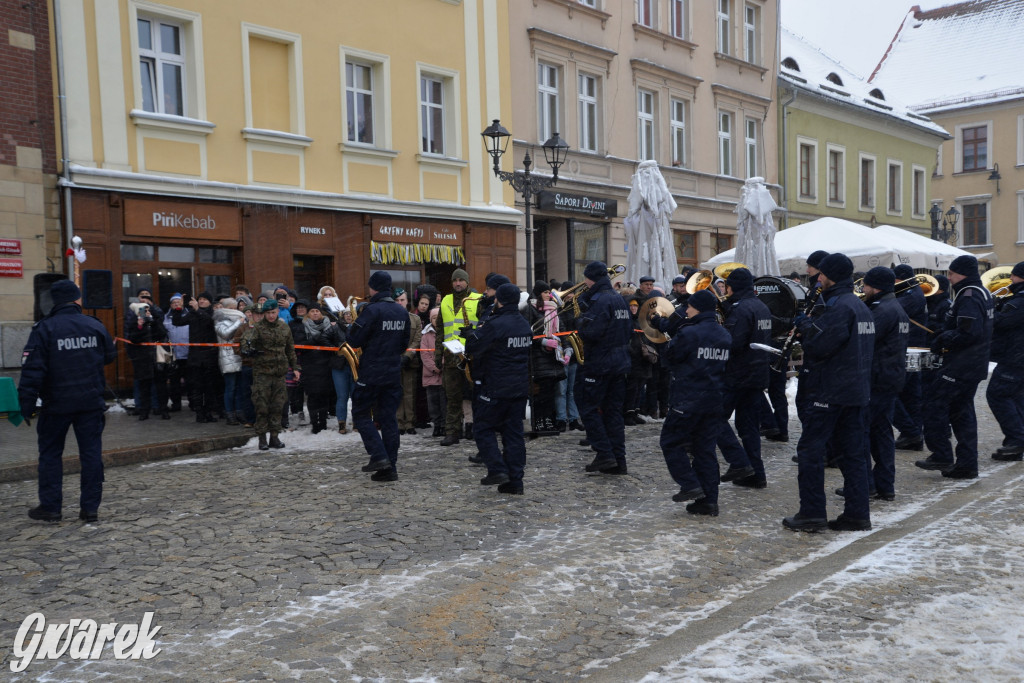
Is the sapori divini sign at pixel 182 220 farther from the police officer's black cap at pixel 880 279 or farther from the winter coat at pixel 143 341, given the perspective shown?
the police officer's black cap at pixel 880 279

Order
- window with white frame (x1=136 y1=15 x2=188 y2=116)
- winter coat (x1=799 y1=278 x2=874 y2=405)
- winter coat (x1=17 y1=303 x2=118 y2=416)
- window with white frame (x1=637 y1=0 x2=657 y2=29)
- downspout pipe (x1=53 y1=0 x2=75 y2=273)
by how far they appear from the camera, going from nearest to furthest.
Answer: winter coat (x1=799 y1=278 x2=874 y2=405), winter coat (x1=17 y1=303 x2=118 y2=416), downspout pipe (x1=53 y1=0 x2=75 y2=273), window with white frame (x1=136 y1=15 x2=188 y2=116), window with white frame (x1=637 y1=0 x2=657 y2=29)

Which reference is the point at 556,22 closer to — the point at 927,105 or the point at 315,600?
the point at 315,600

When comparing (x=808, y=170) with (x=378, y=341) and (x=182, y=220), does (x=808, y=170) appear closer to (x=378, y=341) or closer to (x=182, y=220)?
(x=182, y=220)

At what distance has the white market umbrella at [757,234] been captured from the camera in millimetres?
16531

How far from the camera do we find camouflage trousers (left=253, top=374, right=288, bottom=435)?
10555mm

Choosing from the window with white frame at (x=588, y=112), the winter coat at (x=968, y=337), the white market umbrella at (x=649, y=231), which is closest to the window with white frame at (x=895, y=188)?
the window with white frame at (x=588, y=112)

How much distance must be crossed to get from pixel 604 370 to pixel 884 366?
7.90ft

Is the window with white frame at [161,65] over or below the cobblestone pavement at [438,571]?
over

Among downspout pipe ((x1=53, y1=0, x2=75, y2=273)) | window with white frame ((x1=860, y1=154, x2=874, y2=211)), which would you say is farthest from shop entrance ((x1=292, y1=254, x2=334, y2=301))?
window with white frame ((x1=860, y1=154, x2=874, y2=211))

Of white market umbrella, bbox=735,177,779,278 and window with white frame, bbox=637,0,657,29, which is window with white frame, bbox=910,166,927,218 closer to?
window with white frame, bbox=637,0,657,29

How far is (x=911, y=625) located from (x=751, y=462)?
3748mm

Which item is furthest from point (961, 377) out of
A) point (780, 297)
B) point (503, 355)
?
point (780, 297)

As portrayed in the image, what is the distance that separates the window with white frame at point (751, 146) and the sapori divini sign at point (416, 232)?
493 inches

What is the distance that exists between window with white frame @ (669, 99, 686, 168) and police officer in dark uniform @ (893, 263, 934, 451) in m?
15.3
